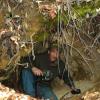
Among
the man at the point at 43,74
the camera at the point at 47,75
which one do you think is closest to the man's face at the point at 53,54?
the man at the point at 43,74

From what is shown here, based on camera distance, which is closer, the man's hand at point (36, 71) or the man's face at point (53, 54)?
the man's hand at point (36, 71)

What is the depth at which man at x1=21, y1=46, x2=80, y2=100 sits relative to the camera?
5.36 m

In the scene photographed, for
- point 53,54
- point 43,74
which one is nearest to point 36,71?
point 43,74

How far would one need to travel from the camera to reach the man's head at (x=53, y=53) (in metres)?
5.45

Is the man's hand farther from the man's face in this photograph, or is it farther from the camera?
the man's face

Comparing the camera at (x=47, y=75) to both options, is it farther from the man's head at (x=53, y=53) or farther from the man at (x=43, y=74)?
the man's head at (x=53, y=53)

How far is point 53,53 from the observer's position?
5.45 metres

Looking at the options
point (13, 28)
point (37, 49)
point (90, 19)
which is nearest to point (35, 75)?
point (37, 49)

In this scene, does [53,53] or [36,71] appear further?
[53,53]

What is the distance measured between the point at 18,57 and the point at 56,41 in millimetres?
688

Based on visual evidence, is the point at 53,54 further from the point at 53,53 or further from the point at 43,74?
the point at 43,74

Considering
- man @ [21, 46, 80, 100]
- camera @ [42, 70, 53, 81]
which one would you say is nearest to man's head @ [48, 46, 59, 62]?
man @ [21, 46, 80, 100]

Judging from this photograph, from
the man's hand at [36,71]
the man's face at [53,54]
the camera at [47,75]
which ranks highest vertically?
the man's face at [53,54]

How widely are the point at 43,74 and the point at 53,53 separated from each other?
13.2 inches
